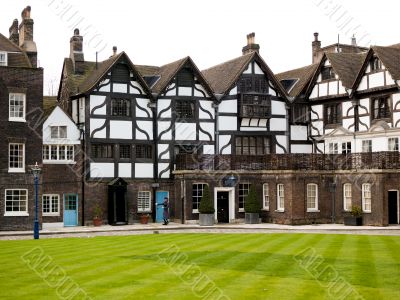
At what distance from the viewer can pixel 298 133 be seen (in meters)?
47.2

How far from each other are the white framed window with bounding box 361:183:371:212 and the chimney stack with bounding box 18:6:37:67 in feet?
68.7

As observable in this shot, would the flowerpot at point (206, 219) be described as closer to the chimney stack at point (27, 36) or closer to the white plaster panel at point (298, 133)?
the white plaster panel at point (298, 133)

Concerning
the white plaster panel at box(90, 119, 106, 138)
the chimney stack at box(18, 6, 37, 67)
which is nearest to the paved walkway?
the white plaster panel at box(90, 119, 106, 138)

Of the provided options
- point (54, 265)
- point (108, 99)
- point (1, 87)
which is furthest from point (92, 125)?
point (54, 265)

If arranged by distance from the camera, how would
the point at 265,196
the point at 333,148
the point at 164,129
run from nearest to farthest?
1. the point at 164,129
2. the point at 265,196
3. the point at 333,148

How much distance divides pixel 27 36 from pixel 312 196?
66.2 ft

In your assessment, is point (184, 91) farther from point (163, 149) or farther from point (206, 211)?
point (206, 211)

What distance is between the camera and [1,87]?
37.6m

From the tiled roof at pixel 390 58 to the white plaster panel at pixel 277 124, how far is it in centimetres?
830

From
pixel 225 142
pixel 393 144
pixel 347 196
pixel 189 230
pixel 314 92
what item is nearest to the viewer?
pixel 189 230

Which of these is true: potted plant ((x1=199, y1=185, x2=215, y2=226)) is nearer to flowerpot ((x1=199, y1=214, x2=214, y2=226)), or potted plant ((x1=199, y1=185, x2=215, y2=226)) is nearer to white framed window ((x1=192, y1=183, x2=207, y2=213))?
flowerpot ((x1=199, y1=214, x2=214, y2=226))

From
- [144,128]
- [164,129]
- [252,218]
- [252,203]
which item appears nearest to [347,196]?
[252,203]

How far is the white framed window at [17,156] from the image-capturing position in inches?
1497

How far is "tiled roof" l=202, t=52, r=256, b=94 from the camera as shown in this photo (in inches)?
1762
